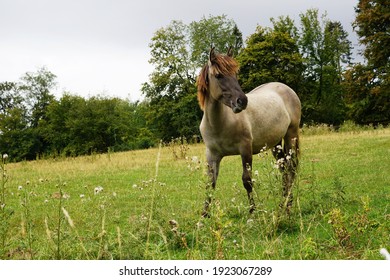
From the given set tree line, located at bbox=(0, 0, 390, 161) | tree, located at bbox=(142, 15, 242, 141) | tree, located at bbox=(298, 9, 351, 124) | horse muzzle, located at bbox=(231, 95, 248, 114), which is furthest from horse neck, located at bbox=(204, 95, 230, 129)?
tree, located at bbox=(298, 9, 351, 124)

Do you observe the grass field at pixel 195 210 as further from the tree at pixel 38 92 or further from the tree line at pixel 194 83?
the tree at pixel 38 92

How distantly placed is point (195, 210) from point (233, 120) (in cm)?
200

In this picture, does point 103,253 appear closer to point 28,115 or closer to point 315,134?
point 315,134

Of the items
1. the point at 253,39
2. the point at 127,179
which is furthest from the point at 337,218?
the point at 253,39

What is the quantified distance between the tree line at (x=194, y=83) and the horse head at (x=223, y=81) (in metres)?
10.2

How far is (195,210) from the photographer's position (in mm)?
4059

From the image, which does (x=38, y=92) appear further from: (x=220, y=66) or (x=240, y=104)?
(x=240, y=104)

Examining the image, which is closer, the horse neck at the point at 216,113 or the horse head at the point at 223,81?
the horse head at the point at 223,81

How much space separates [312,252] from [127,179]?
8285 millimetres

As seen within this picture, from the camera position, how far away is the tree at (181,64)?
17.6m

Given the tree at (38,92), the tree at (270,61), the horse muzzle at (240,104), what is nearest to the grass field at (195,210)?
the horse muzzle at (240,104)

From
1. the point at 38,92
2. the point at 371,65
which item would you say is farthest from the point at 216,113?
the point at 38,92

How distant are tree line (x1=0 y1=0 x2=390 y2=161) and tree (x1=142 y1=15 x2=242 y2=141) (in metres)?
0.06

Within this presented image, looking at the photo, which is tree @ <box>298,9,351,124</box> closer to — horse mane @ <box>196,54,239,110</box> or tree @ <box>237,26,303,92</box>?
tree @ <box>237,26,303,92</box>
